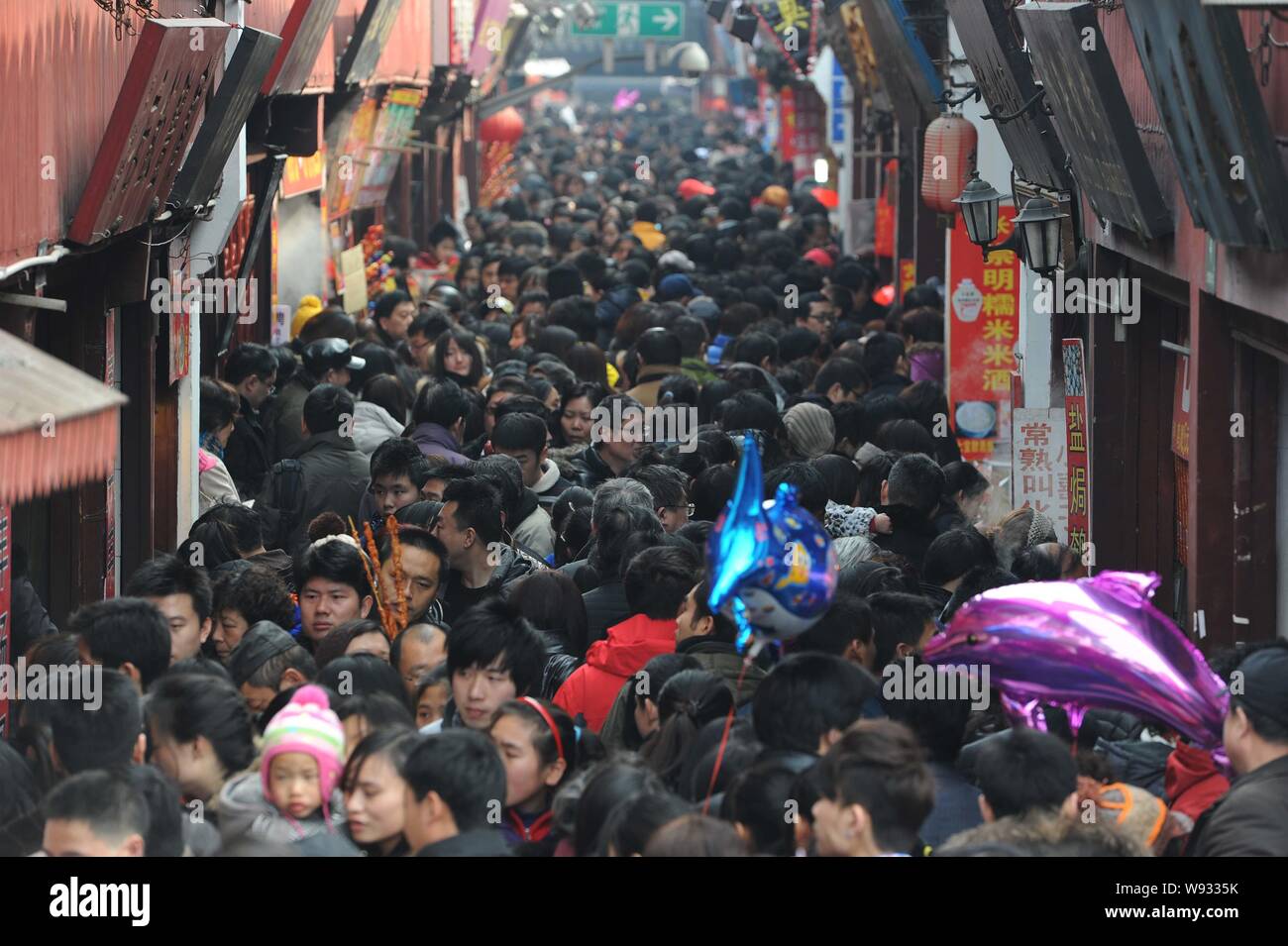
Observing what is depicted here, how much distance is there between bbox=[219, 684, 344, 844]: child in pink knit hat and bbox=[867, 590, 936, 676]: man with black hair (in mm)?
2087

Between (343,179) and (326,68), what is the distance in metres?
3.33

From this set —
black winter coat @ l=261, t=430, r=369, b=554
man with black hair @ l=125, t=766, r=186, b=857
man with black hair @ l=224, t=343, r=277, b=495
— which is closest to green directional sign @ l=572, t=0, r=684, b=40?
man with black hair @ l=224, t=343, r=277, b=495

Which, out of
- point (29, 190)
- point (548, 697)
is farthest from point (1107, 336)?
point (29, 190)

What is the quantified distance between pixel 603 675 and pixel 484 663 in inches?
26.0

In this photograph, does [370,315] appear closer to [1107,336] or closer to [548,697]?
[1107,336]

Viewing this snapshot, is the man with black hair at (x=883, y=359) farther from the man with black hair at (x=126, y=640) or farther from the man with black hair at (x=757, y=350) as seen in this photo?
the man with black hair at (x=126, y=640)

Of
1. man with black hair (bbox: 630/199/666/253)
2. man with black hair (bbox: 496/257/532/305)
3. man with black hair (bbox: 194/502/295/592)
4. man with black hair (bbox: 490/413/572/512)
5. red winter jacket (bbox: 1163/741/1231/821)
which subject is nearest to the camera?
red winter jacket (bbox: 1163/741/1231/821)

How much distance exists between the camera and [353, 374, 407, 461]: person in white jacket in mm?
10742

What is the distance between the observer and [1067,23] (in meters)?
7.94

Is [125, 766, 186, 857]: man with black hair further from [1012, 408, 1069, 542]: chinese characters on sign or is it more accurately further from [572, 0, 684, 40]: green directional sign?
[572, 0, 684, 40]: green directional sign

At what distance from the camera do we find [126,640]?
236 inches

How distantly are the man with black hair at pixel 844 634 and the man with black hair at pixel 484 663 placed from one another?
0.88 metres

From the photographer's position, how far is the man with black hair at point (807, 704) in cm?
510

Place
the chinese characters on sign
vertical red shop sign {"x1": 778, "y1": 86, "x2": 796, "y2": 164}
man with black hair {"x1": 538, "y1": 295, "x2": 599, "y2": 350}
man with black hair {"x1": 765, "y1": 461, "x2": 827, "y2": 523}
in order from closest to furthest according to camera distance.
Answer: man with black hair {"x1": 765, "y1": 461, "x2": 827, "y2": 523}, the chinese characters on sign, man with black hair {"x1": 538, "y1": 295, "x2": 599, "y2": 350}, vertical red shop sign {"x1": 778, "y1": 86, "x2": 796, "y2": 164}
